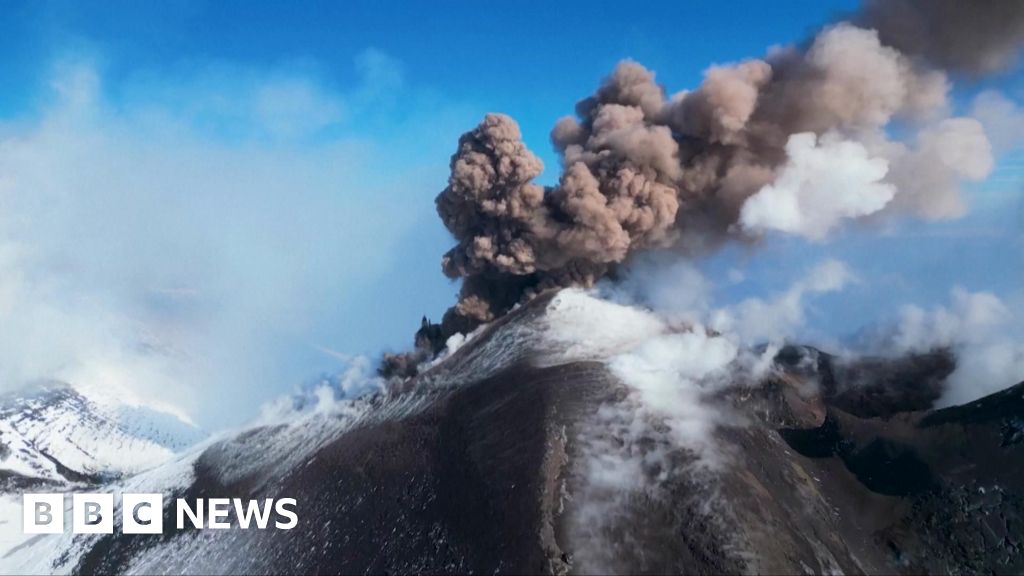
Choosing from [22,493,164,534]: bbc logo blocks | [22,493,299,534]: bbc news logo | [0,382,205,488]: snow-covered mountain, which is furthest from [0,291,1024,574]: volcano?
[0,382,205,488]: snow-covered mountain

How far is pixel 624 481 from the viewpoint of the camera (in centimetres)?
3238

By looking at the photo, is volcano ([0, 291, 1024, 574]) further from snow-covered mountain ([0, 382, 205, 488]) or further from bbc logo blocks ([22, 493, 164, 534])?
snow-covered mountain ([0, 382, 205, 488])

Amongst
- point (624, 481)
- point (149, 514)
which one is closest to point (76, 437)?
point (149, 514)

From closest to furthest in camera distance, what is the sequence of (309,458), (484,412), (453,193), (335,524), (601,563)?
(601,563) < (335,524) < (484,412) < (309,458) < (453,193)

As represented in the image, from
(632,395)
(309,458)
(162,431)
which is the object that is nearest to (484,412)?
(632,395)

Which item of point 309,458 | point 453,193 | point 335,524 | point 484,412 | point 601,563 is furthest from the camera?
point 453,193

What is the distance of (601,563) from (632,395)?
12.7 metres

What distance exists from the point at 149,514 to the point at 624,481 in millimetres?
34981

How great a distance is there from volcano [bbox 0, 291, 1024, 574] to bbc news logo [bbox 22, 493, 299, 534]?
0.89 meters

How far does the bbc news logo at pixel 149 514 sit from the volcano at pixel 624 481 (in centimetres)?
89

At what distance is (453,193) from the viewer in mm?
55062

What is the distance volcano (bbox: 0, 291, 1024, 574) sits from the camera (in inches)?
1148

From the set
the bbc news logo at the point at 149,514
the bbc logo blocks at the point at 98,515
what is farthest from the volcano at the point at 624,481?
the bbc logo blocks at the point at 98,515

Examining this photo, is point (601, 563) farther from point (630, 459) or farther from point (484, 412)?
point (484, 412)
